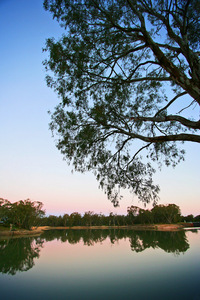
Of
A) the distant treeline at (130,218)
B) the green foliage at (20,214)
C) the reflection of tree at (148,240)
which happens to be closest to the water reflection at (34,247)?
the reflection of tree at (148,240)

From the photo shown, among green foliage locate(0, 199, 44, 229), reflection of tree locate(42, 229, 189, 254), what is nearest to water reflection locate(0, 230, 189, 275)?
reflection of tree locate(42, 229, 189, 254)

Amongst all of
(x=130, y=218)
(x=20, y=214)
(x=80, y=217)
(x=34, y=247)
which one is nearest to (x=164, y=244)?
(x=34, y=247)

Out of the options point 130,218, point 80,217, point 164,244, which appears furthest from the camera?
point 80,217

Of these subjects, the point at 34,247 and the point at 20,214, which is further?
the point at 20,214

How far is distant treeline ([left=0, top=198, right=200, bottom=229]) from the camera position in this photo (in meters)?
35.7

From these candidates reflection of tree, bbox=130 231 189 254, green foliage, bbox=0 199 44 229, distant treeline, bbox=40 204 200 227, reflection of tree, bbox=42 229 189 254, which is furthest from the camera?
distant treeline, bbox=40 204 200 227

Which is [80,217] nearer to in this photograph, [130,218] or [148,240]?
[130,218]

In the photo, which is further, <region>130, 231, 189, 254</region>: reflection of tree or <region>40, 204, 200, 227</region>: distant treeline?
<region>40, 204, 200, 227</region>: distant treeline

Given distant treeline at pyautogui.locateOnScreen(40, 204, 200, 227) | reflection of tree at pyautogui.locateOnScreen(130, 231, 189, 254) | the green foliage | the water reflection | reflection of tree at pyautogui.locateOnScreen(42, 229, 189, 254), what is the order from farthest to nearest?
1. distant treeline at pyautogui.locateOnScreen(40, 204, 200, 227)
2. the green foliage
3. reflection of tree at pyautogui.locateOnScreen(42, 229, 189, 254)
4. reflection of tree at pyautogui.locateOnScreen(130, 231, 189, 254)
5. the water reflection

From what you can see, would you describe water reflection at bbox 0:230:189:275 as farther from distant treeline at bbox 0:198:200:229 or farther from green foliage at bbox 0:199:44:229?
green foliage at bbox 0:199:44:229

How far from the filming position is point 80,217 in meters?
68.2

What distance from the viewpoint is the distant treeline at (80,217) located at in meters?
35.7

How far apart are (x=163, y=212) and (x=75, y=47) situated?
152 feet

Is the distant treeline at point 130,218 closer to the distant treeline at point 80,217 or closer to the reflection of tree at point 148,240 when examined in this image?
the distant treeline at point 80,217
